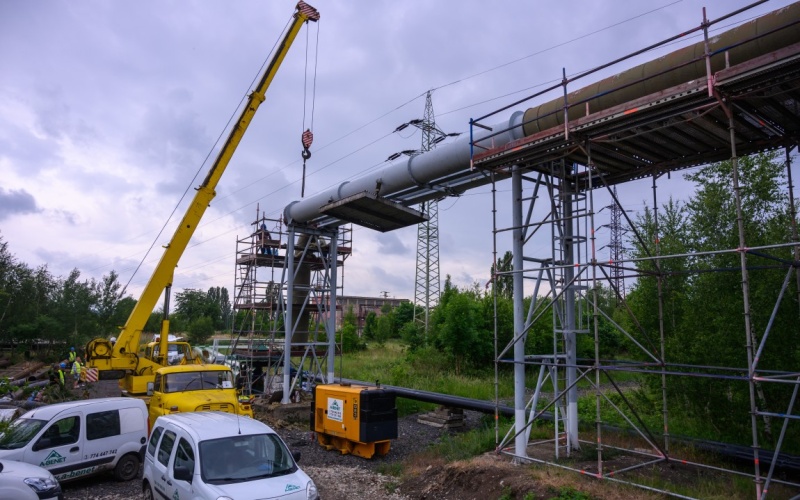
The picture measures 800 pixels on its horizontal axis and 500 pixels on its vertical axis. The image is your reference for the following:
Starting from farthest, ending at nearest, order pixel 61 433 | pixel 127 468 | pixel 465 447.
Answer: pixel 465 447, pixel 127 468, pixel 61 433

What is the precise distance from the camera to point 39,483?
7.92 m

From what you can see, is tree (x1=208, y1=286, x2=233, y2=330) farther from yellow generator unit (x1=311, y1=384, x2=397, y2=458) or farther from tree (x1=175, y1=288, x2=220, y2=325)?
yellow generator unit (x1=311, y1=384, x2=397, y2=458)

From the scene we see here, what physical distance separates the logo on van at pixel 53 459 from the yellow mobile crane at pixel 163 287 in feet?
22.6

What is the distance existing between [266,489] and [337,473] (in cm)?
496

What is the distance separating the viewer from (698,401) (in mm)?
12516

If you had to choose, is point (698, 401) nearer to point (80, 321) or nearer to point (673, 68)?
point (673, 68)

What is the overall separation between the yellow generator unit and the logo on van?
6080mm

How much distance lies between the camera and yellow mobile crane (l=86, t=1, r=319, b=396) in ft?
55.9

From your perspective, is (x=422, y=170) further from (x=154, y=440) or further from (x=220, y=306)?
(x=220, y=306)

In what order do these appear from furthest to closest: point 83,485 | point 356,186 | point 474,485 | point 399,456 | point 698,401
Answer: point 356,186, point 399,456, point 698,401, point 83,485, point 474,485

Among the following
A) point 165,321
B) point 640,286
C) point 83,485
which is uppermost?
point 640,286

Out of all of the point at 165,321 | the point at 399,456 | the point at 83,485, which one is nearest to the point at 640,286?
the point at 399,456

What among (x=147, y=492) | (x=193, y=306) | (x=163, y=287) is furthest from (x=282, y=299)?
(x=193, y=306)

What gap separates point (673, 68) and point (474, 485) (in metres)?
7.99
